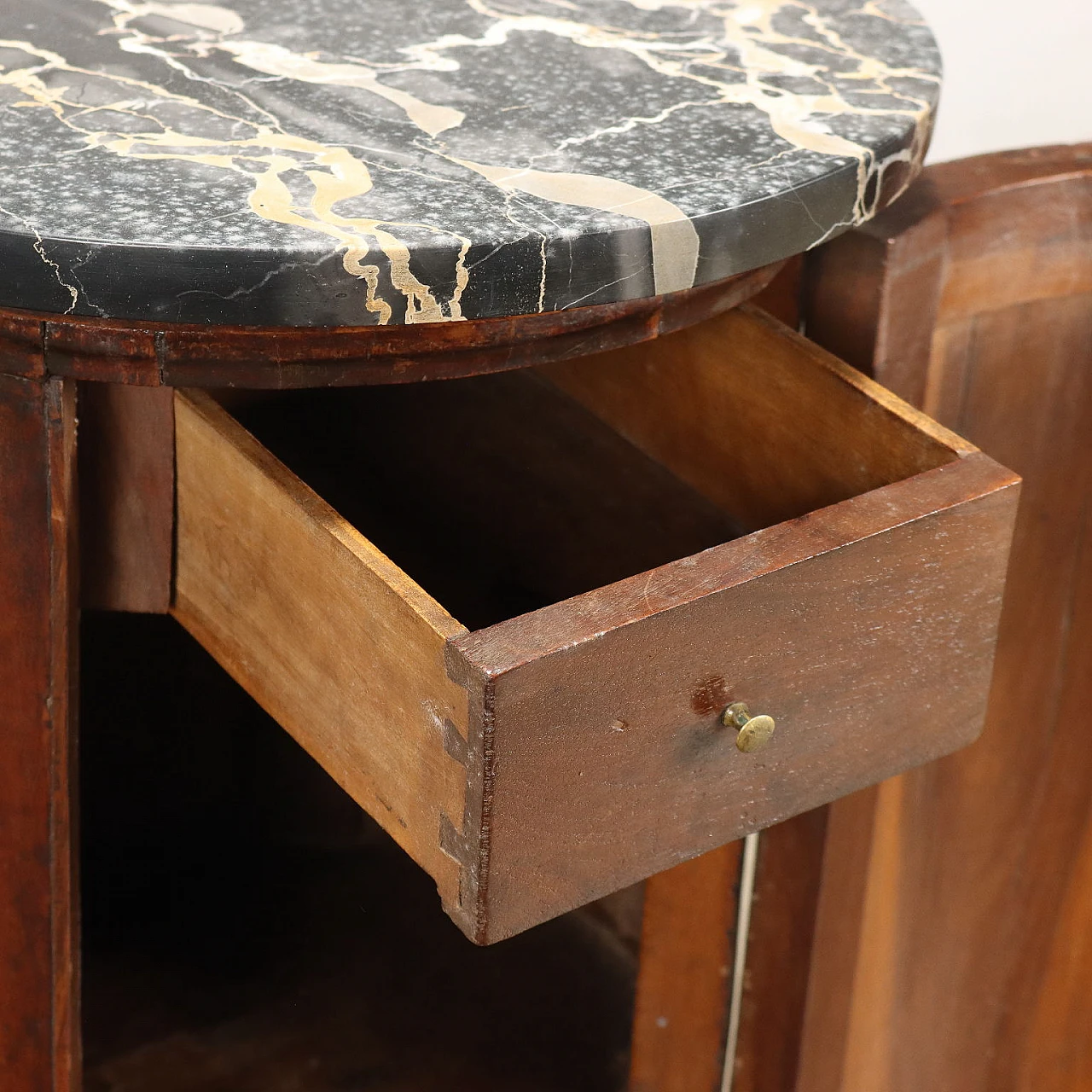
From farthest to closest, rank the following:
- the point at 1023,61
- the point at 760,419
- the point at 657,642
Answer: the point at 1023,61, the point at 760,419, the point at 657,642

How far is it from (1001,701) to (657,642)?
53 cm

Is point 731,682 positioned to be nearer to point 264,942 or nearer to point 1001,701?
point 1001,701

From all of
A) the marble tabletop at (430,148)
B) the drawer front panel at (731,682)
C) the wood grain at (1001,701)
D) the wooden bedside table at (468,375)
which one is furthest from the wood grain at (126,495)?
the wood grain at (1001,701)

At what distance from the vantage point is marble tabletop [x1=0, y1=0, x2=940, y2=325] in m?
0.63

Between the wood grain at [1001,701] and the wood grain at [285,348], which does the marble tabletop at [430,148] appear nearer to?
the wood grain at [285,348]

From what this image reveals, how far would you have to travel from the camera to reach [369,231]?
2.10ft

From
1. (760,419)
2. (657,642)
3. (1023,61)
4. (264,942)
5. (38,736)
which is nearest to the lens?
(657,642)

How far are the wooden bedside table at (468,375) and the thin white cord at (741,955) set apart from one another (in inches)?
9.8

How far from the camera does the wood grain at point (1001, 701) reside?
0.93m

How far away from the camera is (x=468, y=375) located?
2.47 feet

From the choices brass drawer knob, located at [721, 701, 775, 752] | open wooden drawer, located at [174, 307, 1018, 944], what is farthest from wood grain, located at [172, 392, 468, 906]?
brass drawer knob, located at [721, 701, 775, 752]

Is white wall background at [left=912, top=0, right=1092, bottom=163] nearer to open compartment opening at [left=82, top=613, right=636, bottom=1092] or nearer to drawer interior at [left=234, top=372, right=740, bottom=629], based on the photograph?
drawer interior at [left=234, top=372, right=740, bottom=629]

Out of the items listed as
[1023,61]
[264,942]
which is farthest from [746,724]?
[1023,61]

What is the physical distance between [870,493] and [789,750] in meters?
0.12
